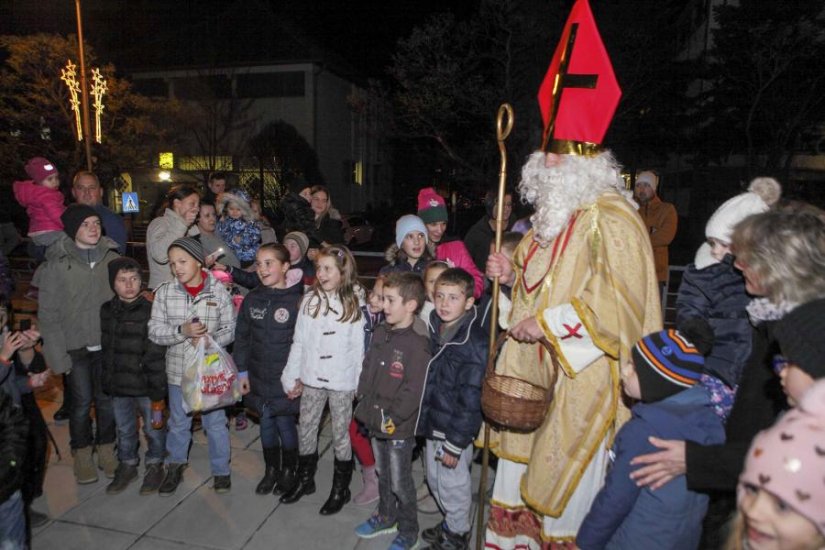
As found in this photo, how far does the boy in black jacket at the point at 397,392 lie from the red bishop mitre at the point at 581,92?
1.26 metres

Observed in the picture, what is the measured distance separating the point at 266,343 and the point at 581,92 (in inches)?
105

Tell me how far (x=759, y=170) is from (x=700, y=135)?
359cm

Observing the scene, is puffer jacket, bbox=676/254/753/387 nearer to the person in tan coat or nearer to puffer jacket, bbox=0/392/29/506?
puffer jacket, bbox=0/392/29/506

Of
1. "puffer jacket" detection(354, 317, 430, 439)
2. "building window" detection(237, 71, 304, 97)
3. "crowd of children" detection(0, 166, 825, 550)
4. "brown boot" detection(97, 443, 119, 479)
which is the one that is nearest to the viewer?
"crowd of children" detection(0, 166, 825, 550)

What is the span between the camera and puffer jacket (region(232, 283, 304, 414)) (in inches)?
152

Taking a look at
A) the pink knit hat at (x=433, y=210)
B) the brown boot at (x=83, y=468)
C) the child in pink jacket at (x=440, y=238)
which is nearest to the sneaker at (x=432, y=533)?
the child in pink jacket at (x=440, y=238)

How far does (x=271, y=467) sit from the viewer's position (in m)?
4.04

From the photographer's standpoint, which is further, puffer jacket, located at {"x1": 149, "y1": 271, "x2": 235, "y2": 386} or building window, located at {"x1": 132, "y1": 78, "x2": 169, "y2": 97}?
building window, located at {"x1": 132, "y1": 78, "x2": 169, "y2": 97}

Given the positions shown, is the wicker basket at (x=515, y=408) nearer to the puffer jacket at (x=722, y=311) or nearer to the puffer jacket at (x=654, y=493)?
the puffer jacket at (x=654, y=493)

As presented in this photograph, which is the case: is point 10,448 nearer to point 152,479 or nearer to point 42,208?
point 152,479

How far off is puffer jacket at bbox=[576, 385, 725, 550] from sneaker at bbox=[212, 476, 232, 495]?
2836 millimetres

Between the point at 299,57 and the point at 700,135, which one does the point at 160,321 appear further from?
the point at 299,57

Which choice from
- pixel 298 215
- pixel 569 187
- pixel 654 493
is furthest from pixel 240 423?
pixel 654 493

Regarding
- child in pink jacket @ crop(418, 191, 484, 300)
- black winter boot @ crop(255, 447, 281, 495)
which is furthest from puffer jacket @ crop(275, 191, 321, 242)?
black winter boot @ crop(255, 447, 281, 495)
